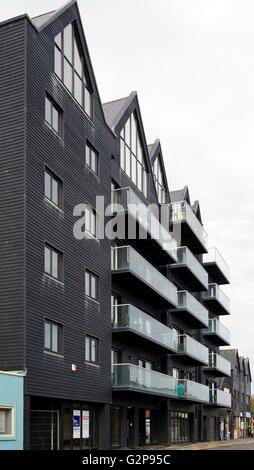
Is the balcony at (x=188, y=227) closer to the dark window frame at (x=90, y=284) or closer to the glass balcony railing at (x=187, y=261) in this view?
the glass balcony railing at (x=187, y=261)

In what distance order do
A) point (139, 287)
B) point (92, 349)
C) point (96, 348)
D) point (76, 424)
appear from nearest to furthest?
point (76, 424) < point (92, 349) < point (96, 348) < point (139, 287)

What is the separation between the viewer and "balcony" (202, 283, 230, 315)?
5400 centimetres

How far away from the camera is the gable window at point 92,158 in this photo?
2947 cm

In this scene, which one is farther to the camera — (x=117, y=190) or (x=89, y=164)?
(x=117, y=190)

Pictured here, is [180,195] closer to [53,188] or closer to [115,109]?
[115,109]

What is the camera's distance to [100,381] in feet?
93.0

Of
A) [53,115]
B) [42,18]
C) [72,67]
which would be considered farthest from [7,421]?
[42,18]

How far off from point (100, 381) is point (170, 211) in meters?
16.9

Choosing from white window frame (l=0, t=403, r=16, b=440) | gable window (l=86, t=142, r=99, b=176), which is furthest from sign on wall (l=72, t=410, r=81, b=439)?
gable window (l=86, t=142, r=99, b=176)

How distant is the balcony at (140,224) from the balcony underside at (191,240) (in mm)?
6292

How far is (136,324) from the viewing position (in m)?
31.4

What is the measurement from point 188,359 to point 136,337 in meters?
12.5
